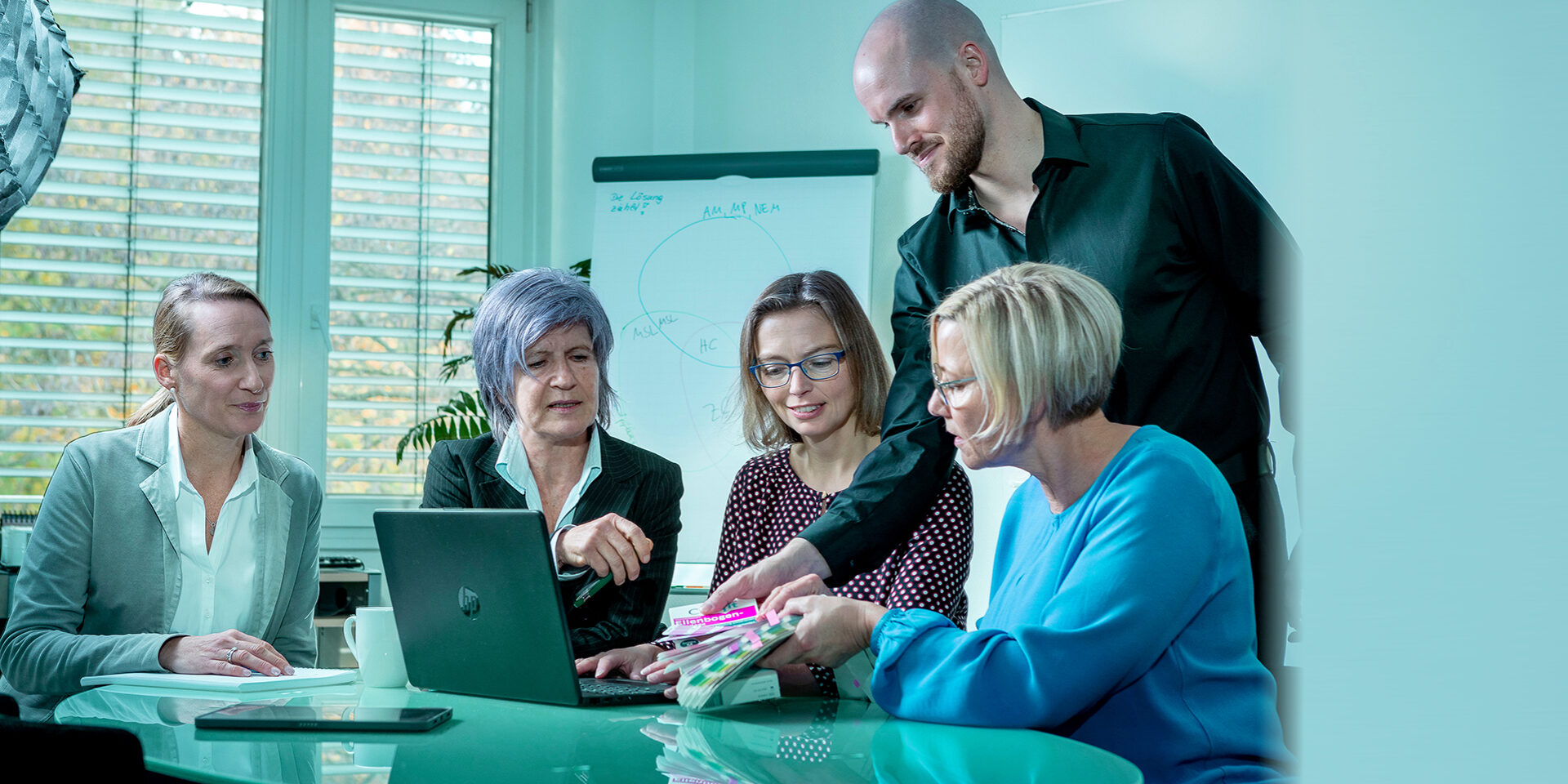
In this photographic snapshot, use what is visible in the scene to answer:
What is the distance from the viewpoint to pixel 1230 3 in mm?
2861

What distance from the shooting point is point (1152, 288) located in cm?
169

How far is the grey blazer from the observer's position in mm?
1642

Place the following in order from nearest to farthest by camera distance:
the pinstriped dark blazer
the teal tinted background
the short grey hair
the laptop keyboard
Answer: the teal tinted background < the laptop keyboard < the pinstriped dark blazer < the short grey hair

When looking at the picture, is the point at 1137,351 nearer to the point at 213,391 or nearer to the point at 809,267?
the point at 213,391

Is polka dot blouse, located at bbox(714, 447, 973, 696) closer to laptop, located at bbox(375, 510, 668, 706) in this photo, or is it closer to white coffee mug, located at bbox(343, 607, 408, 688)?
laptop, located at bbox(375, 510, 668, 706)

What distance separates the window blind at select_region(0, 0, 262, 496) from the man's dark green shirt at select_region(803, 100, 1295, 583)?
112 inches

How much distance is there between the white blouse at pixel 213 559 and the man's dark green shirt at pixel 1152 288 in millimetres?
937

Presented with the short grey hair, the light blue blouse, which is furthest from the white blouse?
the light blue blouse

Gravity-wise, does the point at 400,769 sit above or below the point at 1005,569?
below

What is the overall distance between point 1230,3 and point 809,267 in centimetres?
128

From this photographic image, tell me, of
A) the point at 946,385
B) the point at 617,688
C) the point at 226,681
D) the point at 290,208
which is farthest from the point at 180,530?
the point at 290,208

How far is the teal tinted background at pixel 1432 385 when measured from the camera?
0.62 feet

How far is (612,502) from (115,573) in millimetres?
743

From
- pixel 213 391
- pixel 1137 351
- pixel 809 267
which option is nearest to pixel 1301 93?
pixel 1137 351
